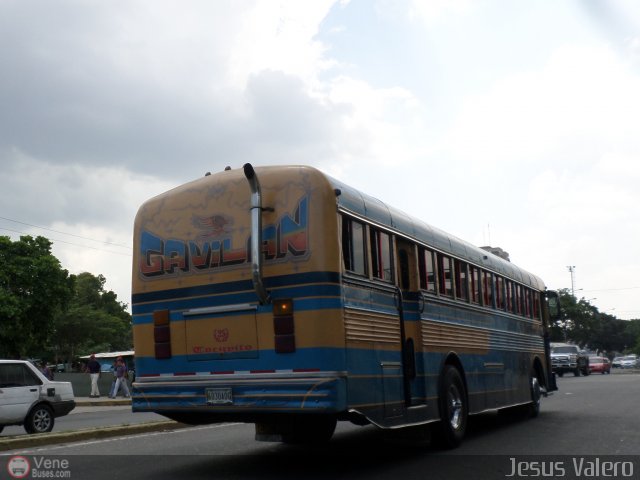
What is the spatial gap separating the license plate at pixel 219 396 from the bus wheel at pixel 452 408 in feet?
10.5

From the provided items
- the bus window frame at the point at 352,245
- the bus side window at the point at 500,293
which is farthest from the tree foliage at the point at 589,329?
the bus window frame at the point at 352,245

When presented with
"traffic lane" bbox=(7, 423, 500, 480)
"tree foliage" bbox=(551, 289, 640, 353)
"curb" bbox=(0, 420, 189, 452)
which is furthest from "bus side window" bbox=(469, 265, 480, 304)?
"tree foliage" bbox=(551, 289, 640, 353)

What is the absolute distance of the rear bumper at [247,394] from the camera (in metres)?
7.73

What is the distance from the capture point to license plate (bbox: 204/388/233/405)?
8.26m

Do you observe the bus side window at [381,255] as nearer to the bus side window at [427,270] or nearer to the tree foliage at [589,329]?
the bus side window at [427,270]

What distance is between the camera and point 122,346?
88375 millimetres

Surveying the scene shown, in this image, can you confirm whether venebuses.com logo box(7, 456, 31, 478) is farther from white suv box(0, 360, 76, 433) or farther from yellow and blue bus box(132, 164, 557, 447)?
white suv box(0, 360, 76, 433)

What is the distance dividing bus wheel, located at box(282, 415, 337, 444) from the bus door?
1.01 meters

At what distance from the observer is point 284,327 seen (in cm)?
802

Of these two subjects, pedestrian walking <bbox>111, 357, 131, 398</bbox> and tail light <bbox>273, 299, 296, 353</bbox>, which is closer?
tail light <bbox>273, 299, 296, 353</bbox>

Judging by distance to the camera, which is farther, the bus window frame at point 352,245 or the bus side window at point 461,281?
the bus side window at point 461,281

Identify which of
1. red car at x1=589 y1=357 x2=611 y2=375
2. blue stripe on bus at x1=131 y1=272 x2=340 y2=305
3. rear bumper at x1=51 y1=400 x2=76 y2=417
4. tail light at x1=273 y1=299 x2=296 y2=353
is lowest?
red car at x1=589 y1=357 x2=611 y2=375

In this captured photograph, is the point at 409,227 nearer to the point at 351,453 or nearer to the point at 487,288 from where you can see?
the point at 351,453

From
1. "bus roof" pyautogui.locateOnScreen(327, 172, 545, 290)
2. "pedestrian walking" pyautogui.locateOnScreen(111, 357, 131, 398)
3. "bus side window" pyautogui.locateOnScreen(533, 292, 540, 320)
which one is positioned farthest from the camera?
"pedestrian walking" pyautogui.locateOnScreen(111, 357, 131, 398)
